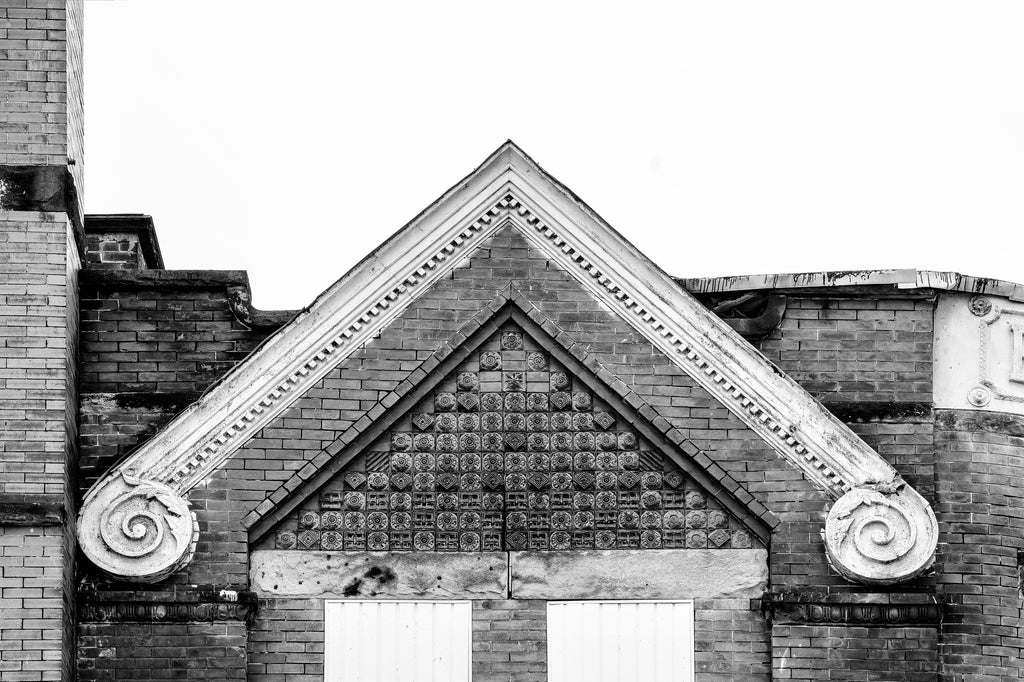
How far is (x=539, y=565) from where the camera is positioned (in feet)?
55.4

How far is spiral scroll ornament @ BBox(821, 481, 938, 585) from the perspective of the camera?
1661cm

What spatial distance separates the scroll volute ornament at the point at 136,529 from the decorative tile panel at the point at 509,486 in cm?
81

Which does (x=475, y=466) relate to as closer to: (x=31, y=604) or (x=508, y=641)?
(x=508, y=641)

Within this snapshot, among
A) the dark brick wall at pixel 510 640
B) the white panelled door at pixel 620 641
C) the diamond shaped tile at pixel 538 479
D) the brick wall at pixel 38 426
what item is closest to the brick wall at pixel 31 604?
the brick wall at pixel 38 426

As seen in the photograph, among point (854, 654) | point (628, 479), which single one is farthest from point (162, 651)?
point (854, 654)

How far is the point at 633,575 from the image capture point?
16.8 m

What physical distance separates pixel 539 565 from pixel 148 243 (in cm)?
510

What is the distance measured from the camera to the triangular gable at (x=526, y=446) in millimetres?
16906

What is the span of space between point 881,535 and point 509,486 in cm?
288

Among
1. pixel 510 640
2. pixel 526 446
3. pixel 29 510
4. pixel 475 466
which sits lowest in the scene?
pixel 510 640

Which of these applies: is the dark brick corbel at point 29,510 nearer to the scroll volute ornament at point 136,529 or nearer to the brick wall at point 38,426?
the brick wall at point 38,426

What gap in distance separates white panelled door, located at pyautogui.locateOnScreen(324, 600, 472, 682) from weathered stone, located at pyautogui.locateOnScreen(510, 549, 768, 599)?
0.56 m

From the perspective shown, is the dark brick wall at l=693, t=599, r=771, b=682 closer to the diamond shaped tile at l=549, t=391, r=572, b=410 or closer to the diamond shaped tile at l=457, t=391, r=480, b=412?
the diamond shaped tile at l=549, t=391, r=572, b=410

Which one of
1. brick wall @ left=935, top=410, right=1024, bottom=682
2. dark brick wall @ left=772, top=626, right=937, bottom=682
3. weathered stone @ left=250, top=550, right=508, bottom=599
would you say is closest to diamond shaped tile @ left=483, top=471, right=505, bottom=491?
weathered stone @ left=250, top=550, right=508, bottom=599
